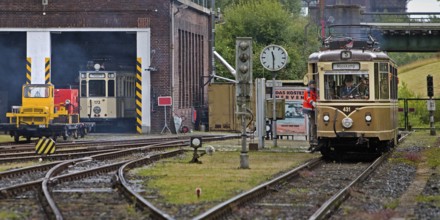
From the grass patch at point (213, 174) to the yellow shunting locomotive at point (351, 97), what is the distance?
3.98 feet

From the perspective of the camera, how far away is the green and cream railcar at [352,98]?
24391mm

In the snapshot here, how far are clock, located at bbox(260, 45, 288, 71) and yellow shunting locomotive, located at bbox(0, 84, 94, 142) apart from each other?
1228 centimetres

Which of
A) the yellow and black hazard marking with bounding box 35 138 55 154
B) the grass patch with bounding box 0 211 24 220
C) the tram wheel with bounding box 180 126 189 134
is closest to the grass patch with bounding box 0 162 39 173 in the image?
the yellow and black hazard marking with bounding box 35 138 55 154

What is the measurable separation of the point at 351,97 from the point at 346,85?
365 millimetres

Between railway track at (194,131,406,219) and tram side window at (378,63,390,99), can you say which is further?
tram side window at (378,63,390,99)

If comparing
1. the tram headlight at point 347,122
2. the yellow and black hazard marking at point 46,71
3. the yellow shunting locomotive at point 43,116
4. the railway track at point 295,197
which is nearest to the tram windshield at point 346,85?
the tram headlight at point 347,122

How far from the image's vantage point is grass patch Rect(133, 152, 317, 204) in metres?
15.8

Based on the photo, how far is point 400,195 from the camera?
1609 cm

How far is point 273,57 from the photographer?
2956 cm

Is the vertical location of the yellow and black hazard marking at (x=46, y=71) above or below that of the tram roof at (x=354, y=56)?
above

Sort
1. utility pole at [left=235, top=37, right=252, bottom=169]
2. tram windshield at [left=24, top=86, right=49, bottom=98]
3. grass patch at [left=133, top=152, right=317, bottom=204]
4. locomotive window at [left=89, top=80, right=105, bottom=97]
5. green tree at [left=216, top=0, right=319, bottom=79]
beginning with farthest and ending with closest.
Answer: green tree at [left=216, top=0, right=319, bottom=79] < locomotive window at [left=89, top=80, right=105, bottom=97] < tram windshield at [left=24, top=86, right=49, bottom=98] < utility pole at [left=235, top=37, right=252, bottom=169] < grass patch at [left=133, top=152, right=317, bottom=204]

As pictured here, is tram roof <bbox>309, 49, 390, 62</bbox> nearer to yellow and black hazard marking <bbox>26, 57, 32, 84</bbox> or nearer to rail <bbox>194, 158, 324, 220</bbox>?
rail <bbox>194, 158, 324, 220</bbox>

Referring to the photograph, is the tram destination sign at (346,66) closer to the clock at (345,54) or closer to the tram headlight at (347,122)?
the clock at (345,54)

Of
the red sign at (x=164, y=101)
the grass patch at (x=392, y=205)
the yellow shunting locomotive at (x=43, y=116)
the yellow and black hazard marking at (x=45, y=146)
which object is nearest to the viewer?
the grass patch at (x=392, y=205)
